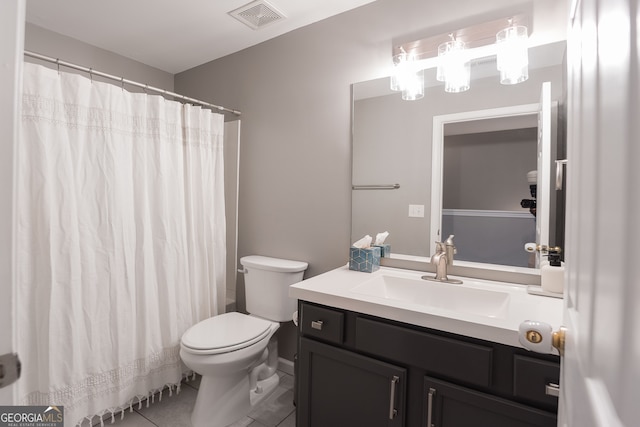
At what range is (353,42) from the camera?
197 centimetres

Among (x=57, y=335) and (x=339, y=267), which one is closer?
(x=57, y=335)

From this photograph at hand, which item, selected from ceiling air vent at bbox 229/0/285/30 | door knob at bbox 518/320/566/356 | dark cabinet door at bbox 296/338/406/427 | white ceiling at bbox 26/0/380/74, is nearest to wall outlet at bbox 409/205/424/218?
dark cabinet door at bbox 296/338/406/427

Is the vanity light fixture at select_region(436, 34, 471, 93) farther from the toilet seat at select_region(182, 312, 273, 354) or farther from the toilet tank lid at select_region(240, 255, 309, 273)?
the toilet seat at select_region(182, 312, 273, 354)

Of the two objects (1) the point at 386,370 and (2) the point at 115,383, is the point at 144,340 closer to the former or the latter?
(2) the point at 115,383

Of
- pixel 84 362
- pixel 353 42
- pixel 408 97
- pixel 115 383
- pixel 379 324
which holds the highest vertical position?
pixel 353 42

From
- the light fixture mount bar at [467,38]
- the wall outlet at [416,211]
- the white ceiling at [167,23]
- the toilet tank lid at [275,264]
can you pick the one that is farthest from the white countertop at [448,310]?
the white ceiling at [167,23]

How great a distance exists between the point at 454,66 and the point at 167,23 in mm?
1825

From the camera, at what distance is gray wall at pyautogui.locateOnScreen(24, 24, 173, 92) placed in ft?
7.04

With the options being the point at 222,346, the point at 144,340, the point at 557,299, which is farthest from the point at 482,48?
the point at 144,340

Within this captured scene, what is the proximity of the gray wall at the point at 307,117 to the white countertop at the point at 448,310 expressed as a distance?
1.87 feet

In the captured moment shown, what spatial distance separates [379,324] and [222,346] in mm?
880

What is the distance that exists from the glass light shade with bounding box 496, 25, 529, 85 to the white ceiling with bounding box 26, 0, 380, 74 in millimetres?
827

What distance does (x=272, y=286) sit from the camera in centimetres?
212

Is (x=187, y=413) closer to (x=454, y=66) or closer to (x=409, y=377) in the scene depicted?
(x=409, y=377)
